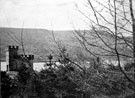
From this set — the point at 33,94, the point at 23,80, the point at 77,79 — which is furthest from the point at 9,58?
the point at 77,79

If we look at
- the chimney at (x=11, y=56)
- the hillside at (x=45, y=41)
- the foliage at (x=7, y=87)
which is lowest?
the foliage at (x=7, y=87)

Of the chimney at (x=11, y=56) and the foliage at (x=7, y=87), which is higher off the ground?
the chimney at (x=11, y=56)

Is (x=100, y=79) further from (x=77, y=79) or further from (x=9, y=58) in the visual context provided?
(x=9, y=58)

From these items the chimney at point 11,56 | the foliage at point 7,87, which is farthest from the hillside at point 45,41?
the foliage at point 7,87

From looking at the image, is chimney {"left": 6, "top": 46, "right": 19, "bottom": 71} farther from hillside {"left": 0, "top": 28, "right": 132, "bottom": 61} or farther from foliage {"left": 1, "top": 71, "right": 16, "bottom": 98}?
foliage {"left": 1, "top": 71, "right": 16, "bottom": 98}

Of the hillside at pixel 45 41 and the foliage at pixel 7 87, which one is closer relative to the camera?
the hillside at pixel 45 41

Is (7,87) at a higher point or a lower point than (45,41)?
lower

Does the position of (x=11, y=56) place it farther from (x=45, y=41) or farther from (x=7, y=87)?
(x=45, y=41)

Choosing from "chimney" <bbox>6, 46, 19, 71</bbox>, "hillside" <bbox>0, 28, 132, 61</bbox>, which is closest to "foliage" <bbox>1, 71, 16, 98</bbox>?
"hillside" <bbox>0, 28, 132, 61</bbox>

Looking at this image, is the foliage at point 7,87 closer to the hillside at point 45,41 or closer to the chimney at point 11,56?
the hillside at point 45,41

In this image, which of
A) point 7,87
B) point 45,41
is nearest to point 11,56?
point 7,87

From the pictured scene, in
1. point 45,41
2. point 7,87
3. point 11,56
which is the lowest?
point 7,87
